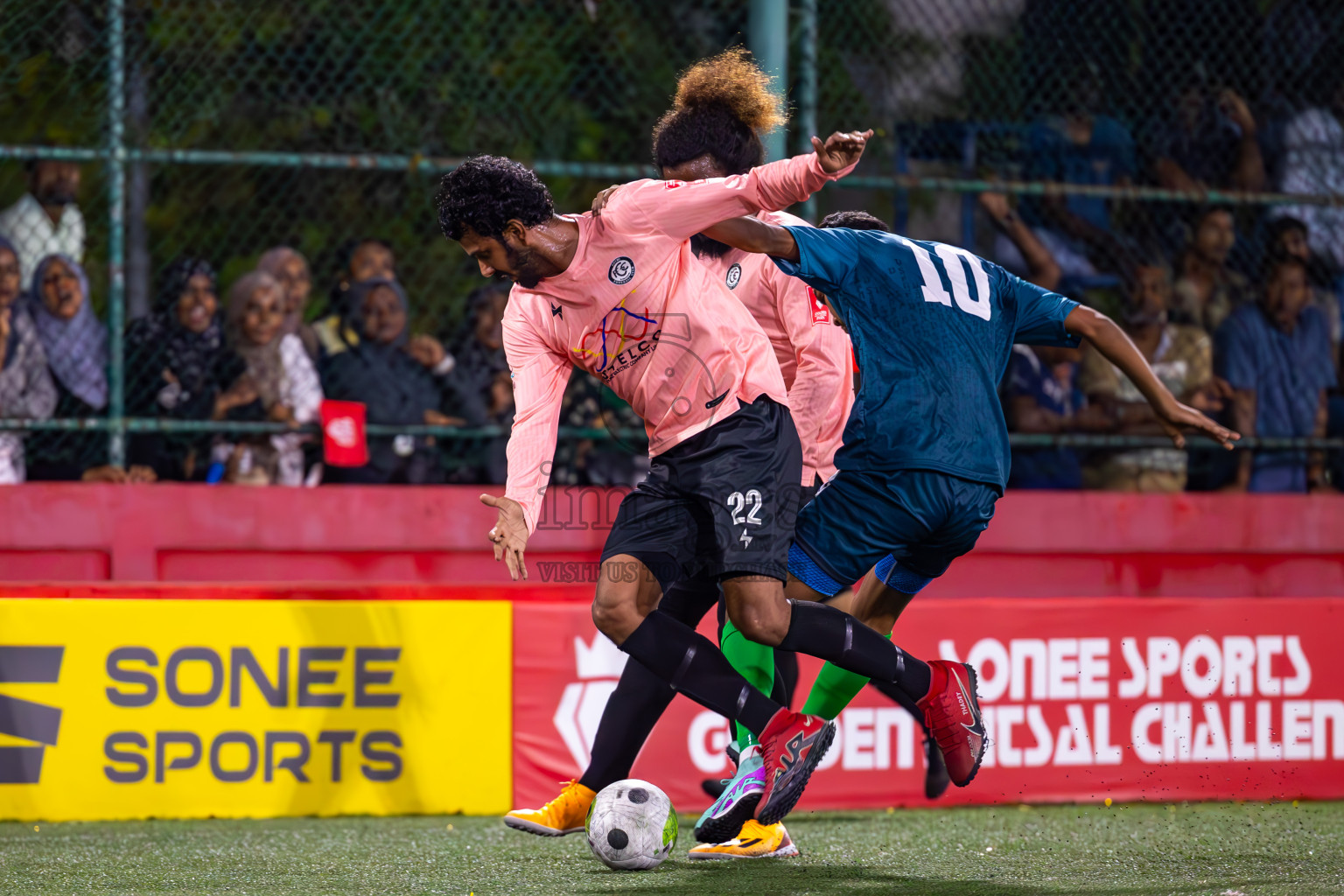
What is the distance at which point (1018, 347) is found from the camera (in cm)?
741

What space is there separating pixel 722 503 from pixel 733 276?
110 centimetres

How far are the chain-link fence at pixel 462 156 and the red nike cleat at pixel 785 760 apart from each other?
277 centimetres

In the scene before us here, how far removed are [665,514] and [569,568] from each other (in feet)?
7.95

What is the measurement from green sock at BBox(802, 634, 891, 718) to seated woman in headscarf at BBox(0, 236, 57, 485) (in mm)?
3530

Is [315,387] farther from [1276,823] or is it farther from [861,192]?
[1276,823]

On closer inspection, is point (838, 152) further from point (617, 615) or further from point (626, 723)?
point (626, 723)

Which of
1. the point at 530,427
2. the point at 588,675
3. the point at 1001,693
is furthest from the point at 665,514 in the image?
the point at 1001,693

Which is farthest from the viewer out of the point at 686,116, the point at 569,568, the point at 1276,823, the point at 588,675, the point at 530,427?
the point at 569,568

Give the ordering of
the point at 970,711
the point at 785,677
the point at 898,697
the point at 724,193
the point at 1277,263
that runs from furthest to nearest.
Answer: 1. the point at 1277,263
2. the point at 898,697
3. the point at 785,677
4. the point at 970,711
5. the point at 724,193

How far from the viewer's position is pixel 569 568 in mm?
6777

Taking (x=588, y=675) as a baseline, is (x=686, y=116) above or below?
above

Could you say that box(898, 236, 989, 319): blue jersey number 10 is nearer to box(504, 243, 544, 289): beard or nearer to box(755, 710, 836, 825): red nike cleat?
box(504, 243, 544, 289): beard

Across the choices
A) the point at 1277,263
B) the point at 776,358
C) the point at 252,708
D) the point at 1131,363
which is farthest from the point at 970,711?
the point at 1277,263

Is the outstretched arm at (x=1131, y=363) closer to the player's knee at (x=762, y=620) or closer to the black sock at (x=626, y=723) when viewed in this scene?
the player's knee at (x=762, y=620)
